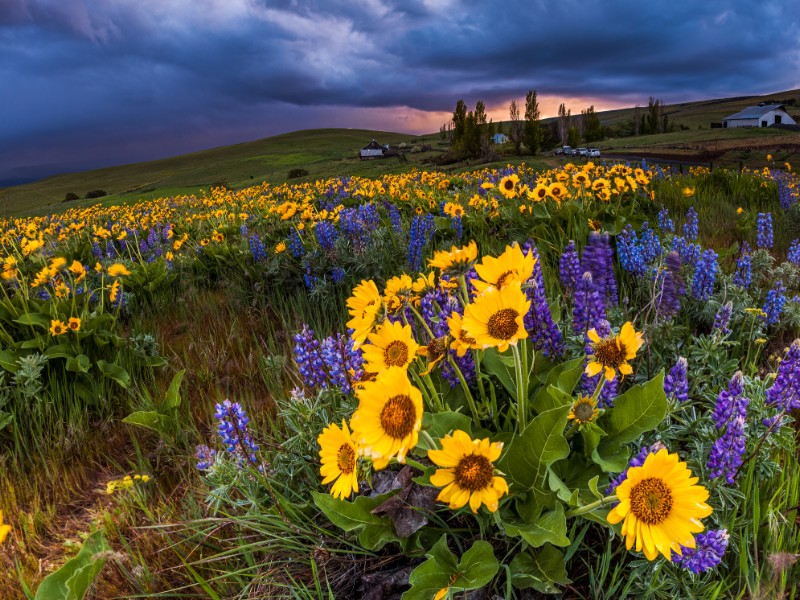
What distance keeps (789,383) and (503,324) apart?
998 mm

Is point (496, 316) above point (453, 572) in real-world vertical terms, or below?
above

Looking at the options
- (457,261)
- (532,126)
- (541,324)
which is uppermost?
(532,126)

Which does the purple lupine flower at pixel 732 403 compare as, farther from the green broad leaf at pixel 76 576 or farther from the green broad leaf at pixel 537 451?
the green broad leaf at pixel 76 576

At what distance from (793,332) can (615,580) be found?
2.20m

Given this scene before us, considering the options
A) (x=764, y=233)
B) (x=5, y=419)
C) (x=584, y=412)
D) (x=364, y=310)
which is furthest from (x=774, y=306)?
(x=5, y=419)

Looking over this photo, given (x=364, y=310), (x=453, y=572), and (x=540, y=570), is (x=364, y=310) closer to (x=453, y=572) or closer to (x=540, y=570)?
(x=453, y=572)

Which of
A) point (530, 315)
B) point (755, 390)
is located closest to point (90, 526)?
point (530, 315)

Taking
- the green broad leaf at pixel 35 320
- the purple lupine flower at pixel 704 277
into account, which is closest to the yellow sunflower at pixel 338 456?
the purple lupine flower at pixel 704 277

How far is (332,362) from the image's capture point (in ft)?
6.53

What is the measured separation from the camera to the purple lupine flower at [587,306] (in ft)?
→ 6.11

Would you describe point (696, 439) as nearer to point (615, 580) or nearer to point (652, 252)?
point (615, 580)

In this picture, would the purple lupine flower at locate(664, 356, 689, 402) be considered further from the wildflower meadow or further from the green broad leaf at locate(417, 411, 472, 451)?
the green broad leaf at locate(417, 411, 472, 451)

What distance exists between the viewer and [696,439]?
5.28ft

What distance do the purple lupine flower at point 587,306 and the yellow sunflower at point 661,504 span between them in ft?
2.72
